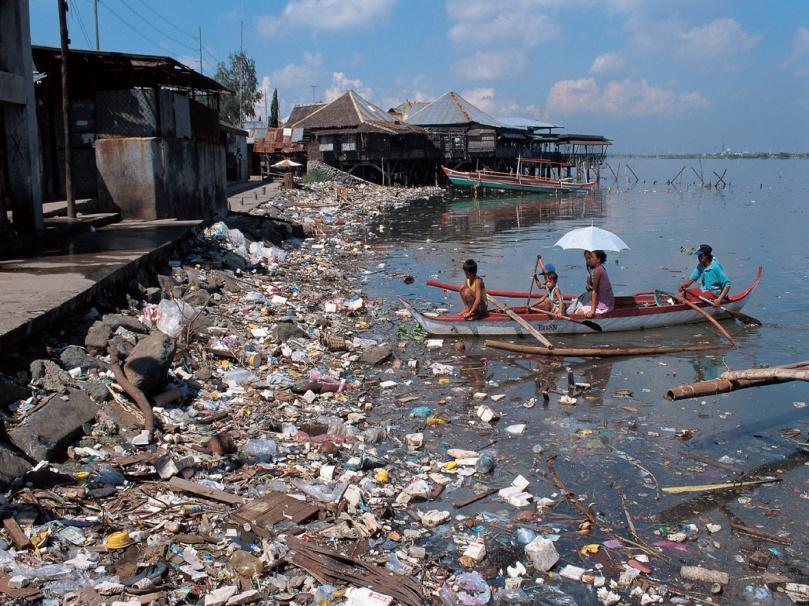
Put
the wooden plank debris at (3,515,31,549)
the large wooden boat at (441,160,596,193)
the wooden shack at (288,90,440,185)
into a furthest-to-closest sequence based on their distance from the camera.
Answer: the large wooden boat at (441,160,596,193) < the wooden shack at (288,90,440,185) < the wooden plank debris at (3,515,31,549)

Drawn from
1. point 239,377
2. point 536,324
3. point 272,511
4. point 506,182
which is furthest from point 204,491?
point 506,182

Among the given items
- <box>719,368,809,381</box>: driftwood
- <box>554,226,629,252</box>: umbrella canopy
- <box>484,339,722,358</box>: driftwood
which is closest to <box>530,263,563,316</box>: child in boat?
<box>554,226,629,252</box>: umbrella canopy

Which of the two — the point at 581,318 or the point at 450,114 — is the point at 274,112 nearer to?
the point at 450,114

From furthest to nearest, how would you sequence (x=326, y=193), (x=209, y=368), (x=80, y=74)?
(x=326, y=193) < (x=80, y=74) < (x=209, y=368)

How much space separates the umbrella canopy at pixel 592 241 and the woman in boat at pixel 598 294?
0.57 ft

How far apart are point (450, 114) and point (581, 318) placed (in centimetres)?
4089

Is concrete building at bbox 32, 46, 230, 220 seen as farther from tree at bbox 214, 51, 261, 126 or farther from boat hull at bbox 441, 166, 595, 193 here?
tree at bbox 214, 51, 261, 126

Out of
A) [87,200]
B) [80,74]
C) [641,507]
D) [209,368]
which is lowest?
[641,507]

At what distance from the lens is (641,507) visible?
5.22 meters

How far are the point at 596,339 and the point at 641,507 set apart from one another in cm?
522

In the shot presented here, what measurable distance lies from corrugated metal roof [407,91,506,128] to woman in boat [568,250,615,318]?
39067mm

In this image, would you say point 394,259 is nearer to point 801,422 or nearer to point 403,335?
point 403,335

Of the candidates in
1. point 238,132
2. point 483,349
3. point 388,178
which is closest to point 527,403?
point 483,349

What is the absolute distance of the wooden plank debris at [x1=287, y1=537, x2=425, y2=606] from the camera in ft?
12.4
